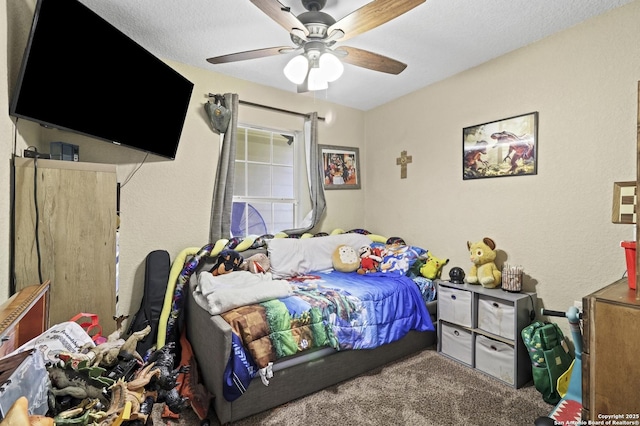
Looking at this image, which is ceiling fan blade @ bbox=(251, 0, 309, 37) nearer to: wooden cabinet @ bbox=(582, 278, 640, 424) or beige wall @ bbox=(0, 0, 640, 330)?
beige wall @ bbox=(0, 0, 640, 330)

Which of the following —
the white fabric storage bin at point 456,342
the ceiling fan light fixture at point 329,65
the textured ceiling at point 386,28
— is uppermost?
the textured ceiling at point 386,28

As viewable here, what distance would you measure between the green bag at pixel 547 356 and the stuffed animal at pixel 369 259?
51.7 inches

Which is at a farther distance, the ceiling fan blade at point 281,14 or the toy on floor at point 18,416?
the ceiling fan blade at point 281,14

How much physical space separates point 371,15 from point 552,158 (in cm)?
175

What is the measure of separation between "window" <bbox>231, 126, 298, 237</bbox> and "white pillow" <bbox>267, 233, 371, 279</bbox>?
46 centimetres

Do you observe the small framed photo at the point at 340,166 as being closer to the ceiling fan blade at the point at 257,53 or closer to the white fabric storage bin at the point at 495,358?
the ceiling fan blade at the point at 257,53

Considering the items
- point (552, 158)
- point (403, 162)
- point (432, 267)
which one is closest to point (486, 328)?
point (432, 267)

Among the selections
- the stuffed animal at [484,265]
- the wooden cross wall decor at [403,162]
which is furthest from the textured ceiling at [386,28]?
the stuffed animal at [484,265]

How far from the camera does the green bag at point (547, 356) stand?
6.24ft

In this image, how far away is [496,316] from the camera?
2236 mm

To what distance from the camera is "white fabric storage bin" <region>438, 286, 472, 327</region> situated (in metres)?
2.41


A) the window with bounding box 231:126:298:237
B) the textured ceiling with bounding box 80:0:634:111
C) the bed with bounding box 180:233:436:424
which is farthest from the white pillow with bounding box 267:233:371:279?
the textured ceiling with bounding box 80:0:634:111

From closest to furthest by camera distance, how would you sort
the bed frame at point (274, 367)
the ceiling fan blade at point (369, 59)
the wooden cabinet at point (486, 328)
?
the bed frame at point (274, 367) < the ceiling fan blade at point (369, 59) < the wooden cabinet at point (486, 328)

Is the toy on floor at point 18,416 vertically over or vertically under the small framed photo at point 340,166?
under
